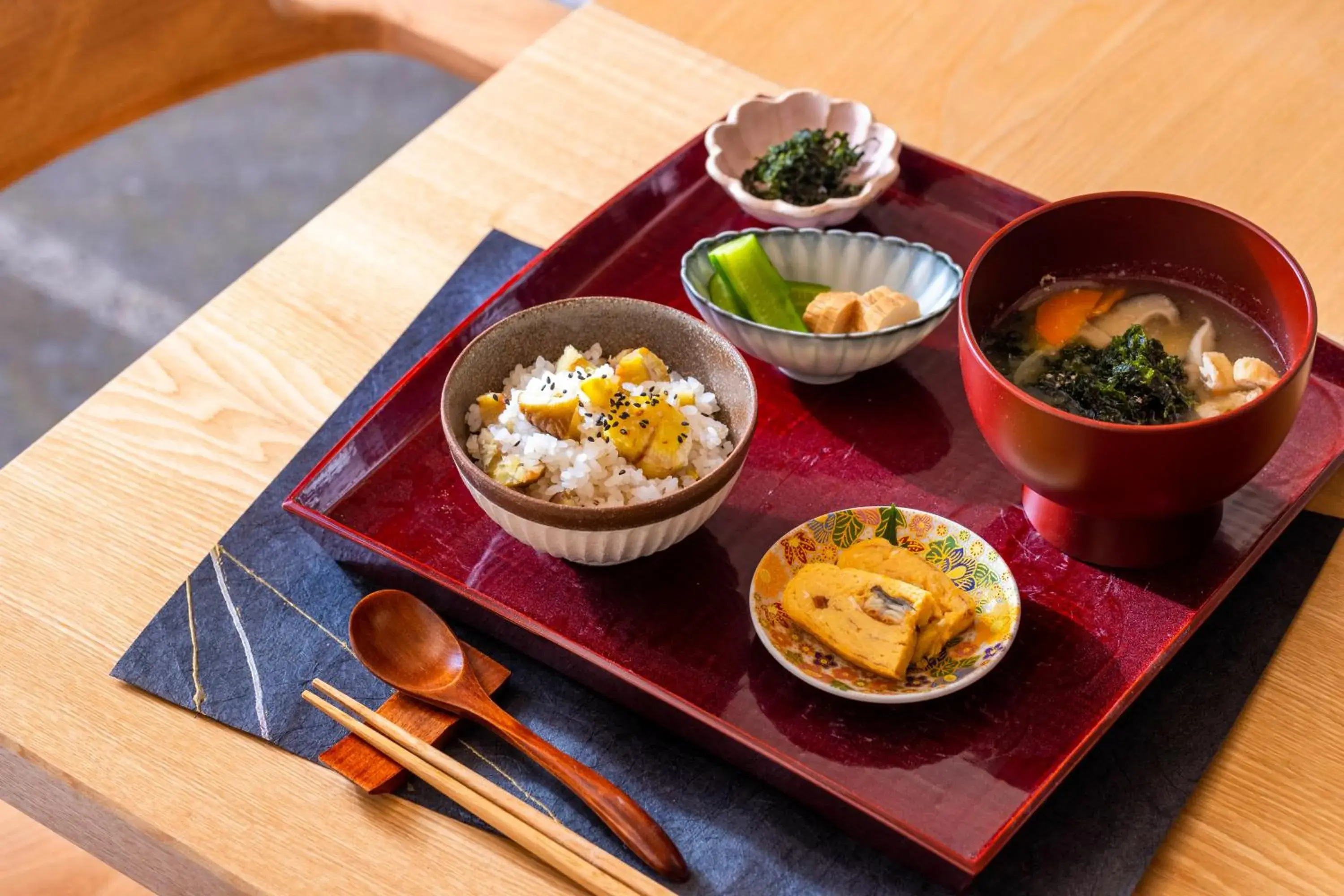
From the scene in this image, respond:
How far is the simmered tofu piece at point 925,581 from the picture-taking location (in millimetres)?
1128

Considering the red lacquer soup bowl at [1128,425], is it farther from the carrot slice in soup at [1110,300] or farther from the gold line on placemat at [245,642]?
the gold line on placemat at [245,642]

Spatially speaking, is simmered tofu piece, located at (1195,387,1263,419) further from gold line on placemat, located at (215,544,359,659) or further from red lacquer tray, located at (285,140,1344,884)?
gold line on placemat, located at (215,544,359,659)

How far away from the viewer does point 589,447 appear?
1222 millimetres

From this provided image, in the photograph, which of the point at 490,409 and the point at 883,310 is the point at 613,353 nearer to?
the point at 490,409

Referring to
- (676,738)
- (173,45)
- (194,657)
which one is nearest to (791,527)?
Result: (676,738)

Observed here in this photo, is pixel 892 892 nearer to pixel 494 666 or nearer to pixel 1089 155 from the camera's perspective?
pixel 494 666

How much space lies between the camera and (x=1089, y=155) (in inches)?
71.4

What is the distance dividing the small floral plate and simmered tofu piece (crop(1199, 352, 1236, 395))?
255mm

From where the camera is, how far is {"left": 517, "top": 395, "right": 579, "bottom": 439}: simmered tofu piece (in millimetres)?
1227

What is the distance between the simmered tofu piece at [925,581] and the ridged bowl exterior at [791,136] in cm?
50

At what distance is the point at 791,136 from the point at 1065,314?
1.77 feet

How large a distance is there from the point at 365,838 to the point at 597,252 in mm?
762

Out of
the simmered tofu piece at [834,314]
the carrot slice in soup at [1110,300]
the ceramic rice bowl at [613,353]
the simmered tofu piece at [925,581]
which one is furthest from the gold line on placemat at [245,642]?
the carrot slice in soup at [1110,300]

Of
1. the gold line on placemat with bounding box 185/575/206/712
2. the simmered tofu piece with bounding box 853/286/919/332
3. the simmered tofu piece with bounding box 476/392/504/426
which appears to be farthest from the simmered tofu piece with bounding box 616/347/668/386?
the gold line on placemat with bounding box 185/575/206/712
